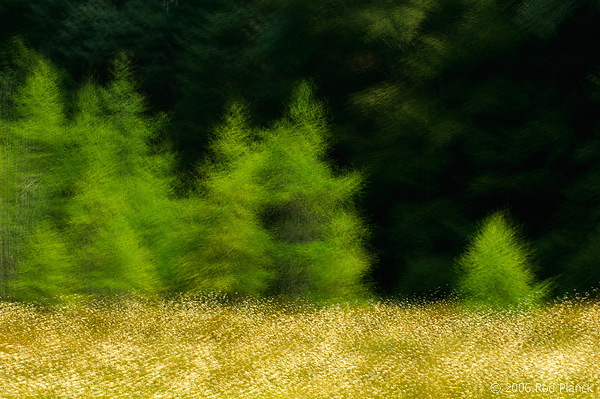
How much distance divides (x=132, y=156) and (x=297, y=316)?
10355 millimetres

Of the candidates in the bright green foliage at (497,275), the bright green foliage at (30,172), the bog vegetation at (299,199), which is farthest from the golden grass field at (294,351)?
the bright green foliage at (30,172)

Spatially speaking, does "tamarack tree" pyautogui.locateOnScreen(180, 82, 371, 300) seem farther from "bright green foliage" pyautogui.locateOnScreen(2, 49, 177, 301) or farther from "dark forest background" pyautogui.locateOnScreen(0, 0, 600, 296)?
"dark forest background" pyautogui.locateOnScreen(0, 0, 600, 296)

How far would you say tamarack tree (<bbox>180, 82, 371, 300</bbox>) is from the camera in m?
20.2

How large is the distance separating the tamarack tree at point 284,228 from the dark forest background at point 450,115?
409 centimetres

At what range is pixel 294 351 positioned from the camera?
15.4 metres

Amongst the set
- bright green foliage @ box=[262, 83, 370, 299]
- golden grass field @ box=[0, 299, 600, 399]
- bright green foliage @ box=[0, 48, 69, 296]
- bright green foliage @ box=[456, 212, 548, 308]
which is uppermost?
bright green foliage @ box=[0, 48, 69, 296]

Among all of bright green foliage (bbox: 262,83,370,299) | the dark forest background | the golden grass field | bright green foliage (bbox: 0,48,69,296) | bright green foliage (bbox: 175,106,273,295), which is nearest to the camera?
the golden grass field

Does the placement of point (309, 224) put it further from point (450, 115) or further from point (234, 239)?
point (450, 115)

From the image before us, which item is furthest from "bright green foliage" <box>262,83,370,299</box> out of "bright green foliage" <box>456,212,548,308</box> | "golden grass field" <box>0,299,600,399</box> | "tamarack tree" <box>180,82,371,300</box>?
"bright green foliage" <box>456,212,548,308</box>

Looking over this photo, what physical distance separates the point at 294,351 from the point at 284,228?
576 cm

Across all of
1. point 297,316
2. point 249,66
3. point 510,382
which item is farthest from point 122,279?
point 249,66

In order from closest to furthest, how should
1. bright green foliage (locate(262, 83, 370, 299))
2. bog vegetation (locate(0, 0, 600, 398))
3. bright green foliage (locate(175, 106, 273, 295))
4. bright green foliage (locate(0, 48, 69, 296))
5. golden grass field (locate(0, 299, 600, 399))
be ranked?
1. golden grass field (locate(0, 299, 600, 399))
2. bog vegetation (locate(0, 0, 600, 398))
3. bright green foliage (locate(262, 83, 370, 299))
4. bright green foliage (locate(175, 106, 273, 295))
5. bright green foliage (locate(0, 48, 69, 296))

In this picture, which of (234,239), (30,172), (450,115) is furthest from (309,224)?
(30,172)

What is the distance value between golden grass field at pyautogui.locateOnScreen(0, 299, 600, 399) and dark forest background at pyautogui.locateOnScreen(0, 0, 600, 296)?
627 cm
